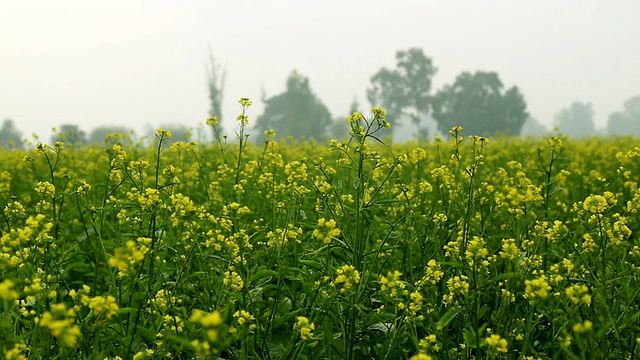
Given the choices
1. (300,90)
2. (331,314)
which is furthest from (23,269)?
(300,90)

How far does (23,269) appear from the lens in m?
2.08

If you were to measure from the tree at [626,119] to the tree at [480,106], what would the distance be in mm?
76453

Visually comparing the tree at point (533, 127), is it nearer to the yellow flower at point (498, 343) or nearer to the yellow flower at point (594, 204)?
the yellow flower at point (594, 204)

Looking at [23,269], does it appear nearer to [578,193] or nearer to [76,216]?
[76,216]

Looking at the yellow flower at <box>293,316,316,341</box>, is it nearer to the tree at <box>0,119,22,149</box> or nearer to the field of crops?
the field of crops

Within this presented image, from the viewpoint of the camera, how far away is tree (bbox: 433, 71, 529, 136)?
5941cm

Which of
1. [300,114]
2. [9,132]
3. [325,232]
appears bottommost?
[325,232]

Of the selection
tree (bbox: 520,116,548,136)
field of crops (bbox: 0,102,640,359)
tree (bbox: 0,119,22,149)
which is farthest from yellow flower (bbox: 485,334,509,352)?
tree (bbox: 520,116,548,136)

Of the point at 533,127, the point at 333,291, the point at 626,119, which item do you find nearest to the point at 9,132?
the point at 333,291

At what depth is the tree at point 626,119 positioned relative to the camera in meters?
126

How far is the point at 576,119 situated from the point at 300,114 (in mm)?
102651

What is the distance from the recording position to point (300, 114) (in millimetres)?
→ 60094

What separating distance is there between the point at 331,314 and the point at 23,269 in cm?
125

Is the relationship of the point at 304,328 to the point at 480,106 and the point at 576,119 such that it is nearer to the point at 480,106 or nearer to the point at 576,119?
the point at 480,106
